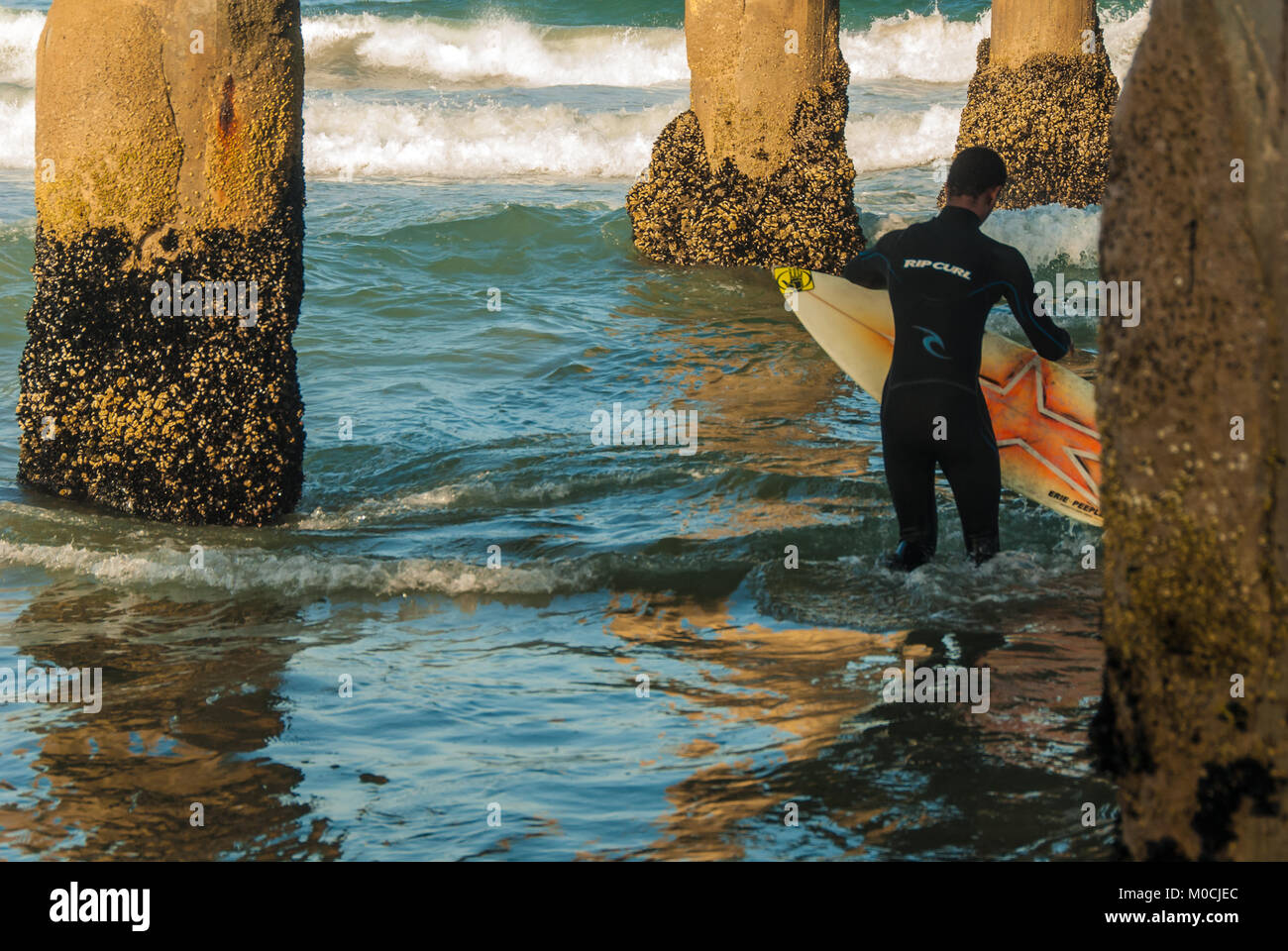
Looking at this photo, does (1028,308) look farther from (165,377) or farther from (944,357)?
(165,377)

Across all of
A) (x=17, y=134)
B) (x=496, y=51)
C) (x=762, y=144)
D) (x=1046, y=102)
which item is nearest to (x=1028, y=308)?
(x=762, y=144)

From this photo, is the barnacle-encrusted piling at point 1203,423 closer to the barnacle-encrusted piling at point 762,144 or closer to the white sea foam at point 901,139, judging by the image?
the barnacle-encrusted piling at point 762,144

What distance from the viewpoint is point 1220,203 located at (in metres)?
2.89

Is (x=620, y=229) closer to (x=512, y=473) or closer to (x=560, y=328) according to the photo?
(x=560, y=328)

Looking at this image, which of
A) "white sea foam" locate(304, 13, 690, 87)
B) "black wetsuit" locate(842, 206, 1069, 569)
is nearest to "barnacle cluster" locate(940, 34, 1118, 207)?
"black wetsuit" locate(842, 206, 1069, 569)

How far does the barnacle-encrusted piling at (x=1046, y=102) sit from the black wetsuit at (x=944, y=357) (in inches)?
389

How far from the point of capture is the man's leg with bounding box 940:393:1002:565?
662cm

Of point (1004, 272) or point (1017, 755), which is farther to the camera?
point (1004, 272)

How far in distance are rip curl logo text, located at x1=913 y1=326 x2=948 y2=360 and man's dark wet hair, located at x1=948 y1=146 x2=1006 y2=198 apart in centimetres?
62

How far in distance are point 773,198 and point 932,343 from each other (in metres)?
7.66

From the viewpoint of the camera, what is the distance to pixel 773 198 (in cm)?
1403
